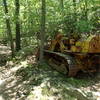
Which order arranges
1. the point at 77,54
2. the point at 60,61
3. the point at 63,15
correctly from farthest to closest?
the point at 63,15 → the point at 60,61 → the point at 77,54

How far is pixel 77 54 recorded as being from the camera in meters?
7.92

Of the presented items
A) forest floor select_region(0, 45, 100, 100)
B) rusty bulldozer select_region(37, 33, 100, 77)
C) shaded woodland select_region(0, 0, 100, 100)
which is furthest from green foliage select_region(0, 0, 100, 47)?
forest floor select_region(0, 45, 100, 100)

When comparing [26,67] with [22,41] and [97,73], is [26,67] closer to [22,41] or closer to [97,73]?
[97,73]

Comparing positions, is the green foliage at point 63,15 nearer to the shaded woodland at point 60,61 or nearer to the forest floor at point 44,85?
the shaded woodland at point 60,61

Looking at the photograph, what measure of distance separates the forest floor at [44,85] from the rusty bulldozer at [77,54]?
13.4 inches

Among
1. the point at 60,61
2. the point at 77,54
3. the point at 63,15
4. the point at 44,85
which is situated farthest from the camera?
the point at 63,15

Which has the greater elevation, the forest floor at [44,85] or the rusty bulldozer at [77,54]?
the rusty bulldozer at [77,54]

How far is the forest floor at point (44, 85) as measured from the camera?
6.38m

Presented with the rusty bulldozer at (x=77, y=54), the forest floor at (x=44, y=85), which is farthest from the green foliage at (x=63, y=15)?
the forest floor at (x=44, y=85)

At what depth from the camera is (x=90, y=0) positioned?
10.2m

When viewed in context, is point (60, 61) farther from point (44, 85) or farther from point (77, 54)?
point (44, 85)

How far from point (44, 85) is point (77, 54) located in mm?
1913

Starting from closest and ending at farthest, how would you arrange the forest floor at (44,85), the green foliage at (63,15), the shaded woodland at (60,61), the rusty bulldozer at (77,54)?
the forest floor at (44,85) < the shaded woodland at (60,61) < the rusty bulldozer at (77,54) < the green foliage at (63,15)

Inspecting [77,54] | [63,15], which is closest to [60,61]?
[77,54]
